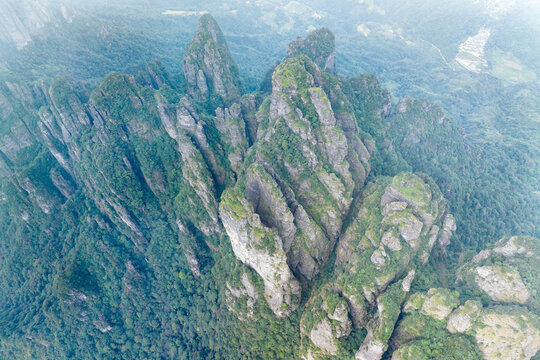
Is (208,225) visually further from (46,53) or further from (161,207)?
(46,53)

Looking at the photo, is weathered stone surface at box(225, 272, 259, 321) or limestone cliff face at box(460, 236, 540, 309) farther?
weathered stone surface at box(225, 272, 259, 321)

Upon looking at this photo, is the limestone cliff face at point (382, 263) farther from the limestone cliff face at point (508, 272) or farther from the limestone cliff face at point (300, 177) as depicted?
the limestone cliff face at point (508, 272)

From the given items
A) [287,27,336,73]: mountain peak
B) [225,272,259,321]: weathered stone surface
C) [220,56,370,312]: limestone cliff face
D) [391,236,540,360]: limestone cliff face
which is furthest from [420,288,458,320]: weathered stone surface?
[287,27,336,73]: mountain peak

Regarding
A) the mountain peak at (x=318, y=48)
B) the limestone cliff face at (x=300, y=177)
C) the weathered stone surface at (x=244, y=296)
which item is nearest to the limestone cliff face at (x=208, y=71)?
the mountain peak at (x=318, y=48)

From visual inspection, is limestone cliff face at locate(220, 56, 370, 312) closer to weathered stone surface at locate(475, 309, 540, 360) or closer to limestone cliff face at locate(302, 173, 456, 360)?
limestone cliff face at locate(302, 173, 456, 360)

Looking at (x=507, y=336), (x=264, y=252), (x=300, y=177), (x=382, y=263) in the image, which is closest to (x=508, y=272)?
(x=507, y=336)

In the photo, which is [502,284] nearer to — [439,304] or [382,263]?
[439,304]
